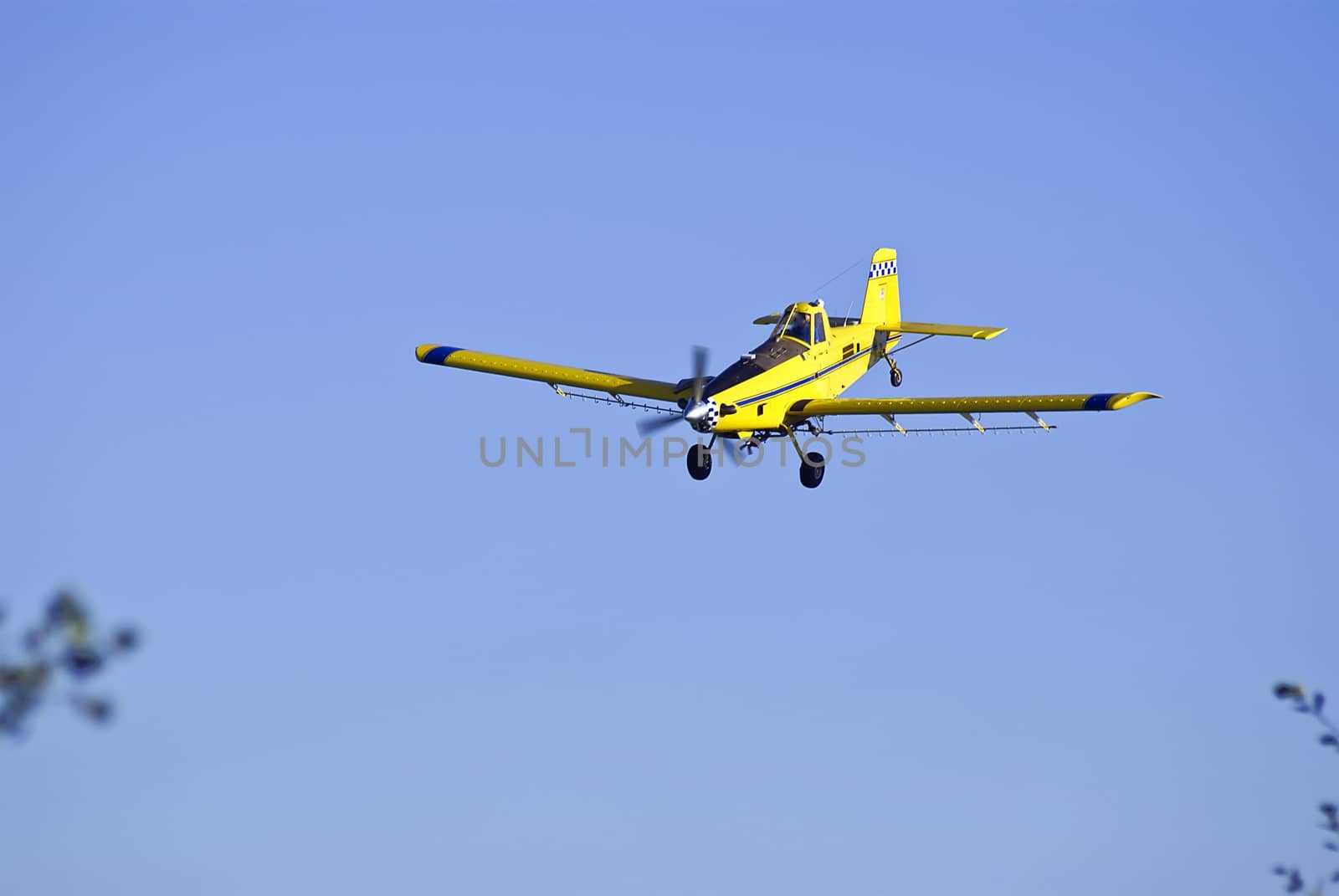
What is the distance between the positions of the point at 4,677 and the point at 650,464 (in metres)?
30.0

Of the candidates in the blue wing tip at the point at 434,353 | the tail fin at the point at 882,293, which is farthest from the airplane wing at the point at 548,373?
the tail fin at the point at 882,293

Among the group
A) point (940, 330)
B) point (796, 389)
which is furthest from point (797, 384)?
point (940, 330)

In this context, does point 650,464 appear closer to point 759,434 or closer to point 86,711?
point 759,434

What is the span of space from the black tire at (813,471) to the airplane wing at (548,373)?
3.81m

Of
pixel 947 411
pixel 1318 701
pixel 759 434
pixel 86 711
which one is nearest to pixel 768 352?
pixel 759 434

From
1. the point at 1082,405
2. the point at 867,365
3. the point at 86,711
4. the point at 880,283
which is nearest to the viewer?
the point at 86,711

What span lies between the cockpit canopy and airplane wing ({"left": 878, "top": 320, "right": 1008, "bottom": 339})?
14.7 feet

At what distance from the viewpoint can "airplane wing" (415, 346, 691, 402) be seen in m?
42.9

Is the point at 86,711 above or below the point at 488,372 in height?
below

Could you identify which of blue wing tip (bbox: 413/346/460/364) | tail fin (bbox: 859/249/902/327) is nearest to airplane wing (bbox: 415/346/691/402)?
blue wing tip (bbox: 413/346/460/364)

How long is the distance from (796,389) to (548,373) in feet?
25.0

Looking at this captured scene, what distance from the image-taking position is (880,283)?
49.0 meters

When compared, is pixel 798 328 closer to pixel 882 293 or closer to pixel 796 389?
pixel 796 389

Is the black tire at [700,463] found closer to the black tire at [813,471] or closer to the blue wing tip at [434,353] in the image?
the black tire at [813,471]
